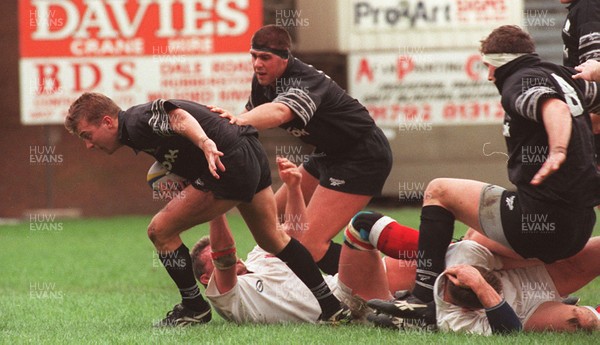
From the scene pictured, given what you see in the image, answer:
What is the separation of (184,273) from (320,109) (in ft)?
5.34

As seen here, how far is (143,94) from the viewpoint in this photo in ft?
50.6

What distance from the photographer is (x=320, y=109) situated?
762 centimetres

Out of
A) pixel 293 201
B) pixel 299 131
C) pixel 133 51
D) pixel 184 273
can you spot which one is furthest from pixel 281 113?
pixel 133 51

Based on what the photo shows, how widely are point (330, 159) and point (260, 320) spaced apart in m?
1.61

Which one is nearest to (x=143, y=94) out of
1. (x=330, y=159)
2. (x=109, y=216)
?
(x=109, y=216)

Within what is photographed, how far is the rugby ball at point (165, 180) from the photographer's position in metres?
6.88

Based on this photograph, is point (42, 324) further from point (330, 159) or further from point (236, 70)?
point (236, 70)

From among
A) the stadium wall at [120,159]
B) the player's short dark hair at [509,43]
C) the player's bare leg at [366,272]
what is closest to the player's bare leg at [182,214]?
the player's bare leg at [366,272]

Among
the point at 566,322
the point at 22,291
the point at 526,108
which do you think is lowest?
the point at 22,291

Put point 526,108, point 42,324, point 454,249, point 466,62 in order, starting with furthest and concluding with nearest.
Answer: point 466,62, point 42,324, point 454,249, point 526,108

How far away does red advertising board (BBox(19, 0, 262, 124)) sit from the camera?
15.3m

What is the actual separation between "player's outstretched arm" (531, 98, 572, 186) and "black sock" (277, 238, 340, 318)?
148 cm

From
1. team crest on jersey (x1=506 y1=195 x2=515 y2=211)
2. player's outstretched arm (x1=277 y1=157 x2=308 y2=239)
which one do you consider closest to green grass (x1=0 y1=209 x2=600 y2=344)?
team crest on jersey (x1=506 y1=195 x2=515 y2=211)

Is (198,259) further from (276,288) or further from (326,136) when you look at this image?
(326,136)
